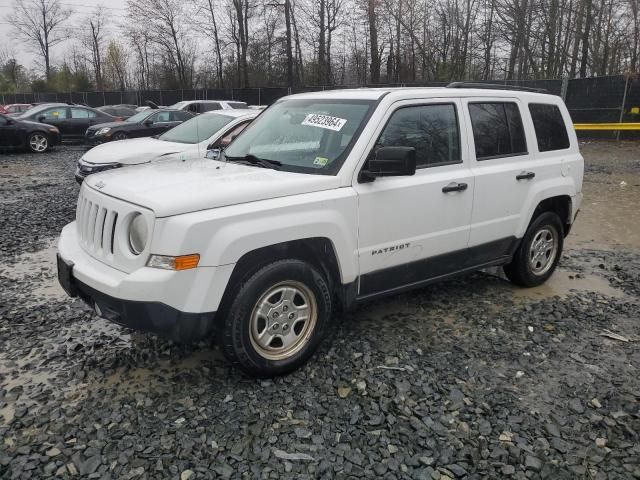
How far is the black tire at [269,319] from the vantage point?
3.16 metres

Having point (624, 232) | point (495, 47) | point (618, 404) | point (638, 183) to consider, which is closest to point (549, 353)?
point (618, 404)

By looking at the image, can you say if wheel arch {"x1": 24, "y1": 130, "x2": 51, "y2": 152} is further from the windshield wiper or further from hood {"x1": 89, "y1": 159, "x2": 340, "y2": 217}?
the windshield wiper

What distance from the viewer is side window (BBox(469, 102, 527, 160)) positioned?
14.3 ft

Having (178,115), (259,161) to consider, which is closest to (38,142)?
(178,115)

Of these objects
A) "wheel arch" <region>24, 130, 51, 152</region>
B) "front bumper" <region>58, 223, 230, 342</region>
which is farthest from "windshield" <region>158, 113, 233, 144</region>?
"wheel arch" <region>24, 130, 51, 152</region>

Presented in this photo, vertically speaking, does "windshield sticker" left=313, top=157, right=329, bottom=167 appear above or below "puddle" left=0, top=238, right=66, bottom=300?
above

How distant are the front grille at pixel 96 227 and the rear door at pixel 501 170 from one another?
2.83m

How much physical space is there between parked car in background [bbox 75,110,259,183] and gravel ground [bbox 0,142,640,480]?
3725 millimetres

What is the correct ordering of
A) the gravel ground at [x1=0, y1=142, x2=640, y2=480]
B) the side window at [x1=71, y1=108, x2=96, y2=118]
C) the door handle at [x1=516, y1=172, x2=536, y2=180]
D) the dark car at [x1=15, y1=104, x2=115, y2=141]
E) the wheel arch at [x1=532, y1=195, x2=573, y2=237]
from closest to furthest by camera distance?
the gravel ground at [x1=0, y1=142, x2=640, y2=480], the door handle at [x1=516, y1=172, x2=536, y2=180], the wheel arch at [x1=532, y1=195, x2=573, y2=237], the dark car at [x1=15, y1=104, x2=115, y2=141], the side window at [x1=71, y1=108, x2=96, y2=118]

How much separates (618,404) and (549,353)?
2.20ft

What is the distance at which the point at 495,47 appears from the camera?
110ft

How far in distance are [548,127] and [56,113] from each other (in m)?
18.0

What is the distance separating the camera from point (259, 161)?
3.93 meters

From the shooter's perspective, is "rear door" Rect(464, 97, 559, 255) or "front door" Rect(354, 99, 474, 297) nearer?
"front door" Rect(354, 99, 474, 297)
